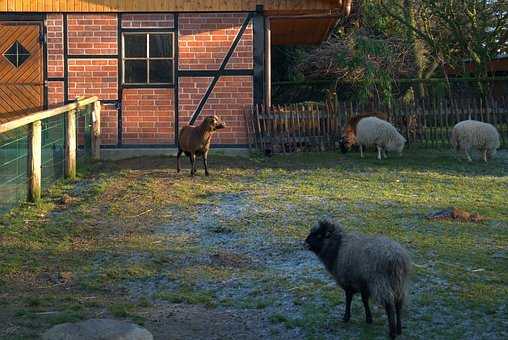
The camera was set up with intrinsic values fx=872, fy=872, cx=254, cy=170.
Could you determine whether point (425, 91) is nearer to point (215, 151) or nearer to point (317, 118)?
point (317, 118)

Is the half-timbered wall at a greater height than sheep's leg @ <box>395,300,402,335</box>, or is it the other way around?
the half-timbered wall

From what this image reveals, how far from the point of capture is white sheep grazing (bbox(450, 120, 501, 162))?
17.2m

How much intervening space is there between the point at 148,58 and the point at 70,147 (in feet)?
12.8

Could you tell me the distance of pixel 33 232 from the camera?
32.9 feet

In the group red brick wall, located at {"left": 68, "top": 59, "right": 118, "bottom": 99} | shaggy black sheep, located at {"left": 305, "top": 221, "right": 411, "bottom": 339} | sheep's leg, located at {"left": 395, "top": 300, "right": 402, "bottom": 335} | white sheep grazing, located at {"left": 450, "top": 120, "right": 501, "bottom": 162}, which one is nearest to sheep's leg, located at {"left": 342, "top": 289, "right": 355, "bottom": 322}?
shaggy black sheep, located at {"left": 305, "top": 221, "right": 411, "bottom": 339}

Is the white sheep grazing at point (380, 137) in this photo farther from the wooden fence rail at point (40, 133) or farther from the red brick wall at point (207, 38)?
the wooden fence rail at point (40, 133)

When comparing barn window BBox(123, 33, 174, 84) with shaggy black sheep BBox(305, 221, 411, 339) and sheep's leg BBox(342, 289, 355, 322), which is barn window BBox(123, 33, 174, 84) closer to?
shaggy black sheep BBox(305, 221, 411, 339)

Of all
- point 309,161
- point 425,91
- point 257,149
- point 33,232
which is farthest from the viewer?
point 425,91

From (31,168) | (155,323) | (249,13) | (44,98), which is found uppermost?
(249,13)

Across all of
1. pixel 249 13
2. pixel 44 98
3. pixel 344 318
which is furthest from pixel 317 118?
pixel 344 318

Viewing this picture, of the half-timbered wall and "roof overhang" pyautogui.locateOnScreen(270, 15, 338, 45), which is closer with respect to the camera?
the half-timbered wall

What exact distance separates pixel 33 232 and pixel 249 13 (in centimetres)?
924

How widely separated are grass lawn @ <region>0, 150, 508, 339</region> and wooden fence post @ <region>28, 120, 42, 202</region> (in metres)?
0.28

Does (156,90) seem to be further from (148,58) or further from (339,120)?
(339,120)
